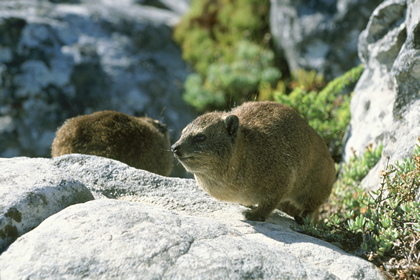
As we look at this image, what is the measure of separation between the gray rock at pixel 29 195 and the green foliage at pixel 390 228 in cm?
217

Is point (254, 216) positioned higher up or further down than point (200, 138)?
further down

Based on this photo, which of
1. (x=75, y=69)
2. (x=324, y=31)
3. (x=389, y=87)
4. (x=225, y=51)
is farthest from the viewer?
(x=225, y=51)

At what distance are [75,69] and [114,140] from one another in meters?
4.74

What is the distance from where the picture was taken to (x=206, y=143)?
480 cm

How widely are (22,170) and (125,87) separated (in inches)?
252

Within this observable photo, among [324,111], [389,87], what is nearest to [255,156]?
[389,87]

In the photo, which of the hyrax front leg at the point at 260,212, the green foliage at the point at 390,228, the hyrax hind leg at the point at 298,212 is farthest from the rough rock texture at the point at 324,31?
the hyrax front leg at the point at 260,212

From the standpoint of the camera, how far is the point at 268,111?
535 cm

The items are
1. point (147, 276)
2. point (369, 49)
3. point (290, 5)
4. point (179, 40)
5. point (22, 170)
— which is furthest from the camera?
point (179, 40)

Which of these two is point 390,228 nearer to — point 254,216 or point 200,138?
point 254,216

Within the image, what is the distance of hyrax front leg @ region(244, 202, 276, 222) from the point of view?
4.94 meters

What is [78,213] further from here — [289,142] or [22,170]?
[289,142]

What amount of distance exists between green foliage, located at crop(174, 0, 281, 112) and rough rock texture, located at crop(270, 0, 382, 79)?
0.82 m

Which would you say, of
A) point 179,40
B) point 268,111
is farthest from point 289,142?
point 179,40
